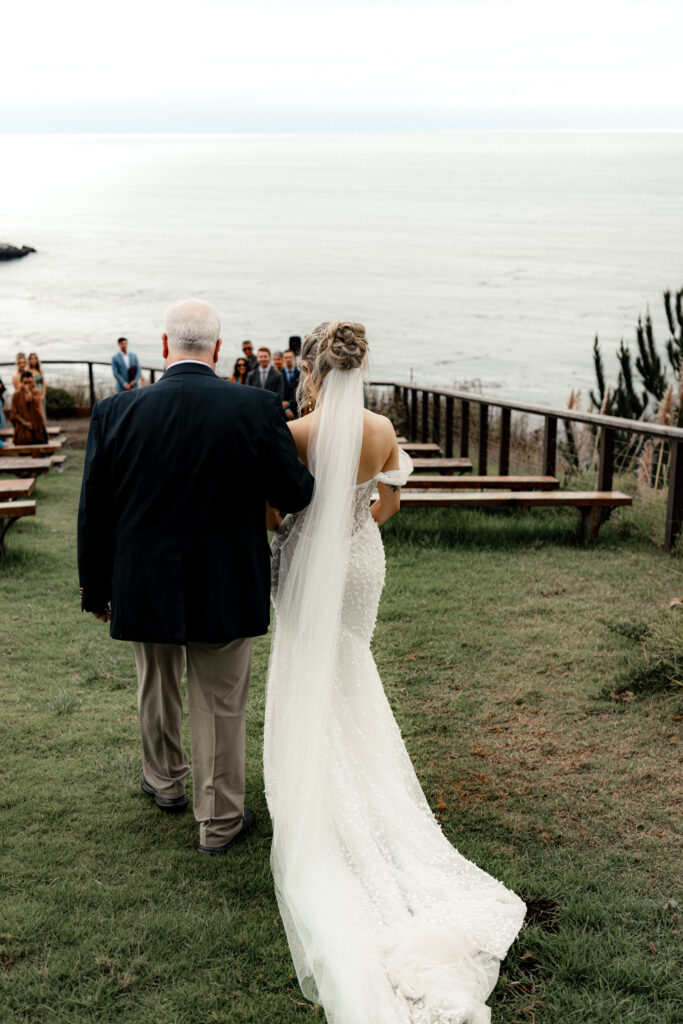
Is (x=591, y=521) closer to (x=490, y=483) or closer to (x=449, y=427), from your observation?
(x=490, y=483)

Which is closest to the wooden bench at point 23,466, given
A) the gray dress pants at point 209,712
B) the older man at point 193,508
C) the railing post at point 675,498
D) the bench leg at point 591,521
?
the bench leg at point 591,521

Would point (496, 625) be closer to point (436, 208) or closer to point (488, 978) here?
point (488, 978)

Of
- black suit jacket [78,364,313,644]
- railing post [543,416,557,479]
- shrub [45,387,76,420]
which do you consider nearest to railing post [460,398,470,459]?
railing post [543,416,557,479]

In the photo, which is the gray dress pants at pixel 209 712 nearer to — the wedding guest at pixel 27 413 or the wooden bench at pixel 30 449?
the wooden bench at pixel 30 449

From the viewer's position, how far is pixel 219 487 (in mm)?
3088

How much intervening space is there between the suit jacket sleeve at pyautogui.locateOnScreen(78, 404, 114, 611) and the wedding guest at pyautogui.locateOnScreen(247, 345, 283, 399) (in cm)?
895

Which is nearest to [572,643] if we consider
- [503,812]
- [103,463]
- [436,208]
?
[503,812]

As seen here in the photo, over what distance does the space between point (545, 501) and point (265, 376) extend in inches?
209

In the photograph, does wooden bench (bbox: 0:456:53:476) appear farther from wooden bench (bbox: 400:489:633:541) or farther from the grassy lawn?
wooden bench (bbox: 400:489:633:541)

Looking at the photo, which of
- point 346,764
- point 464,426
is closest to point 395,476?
point 346,764

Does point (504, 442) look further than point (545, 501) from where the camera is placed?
Yes

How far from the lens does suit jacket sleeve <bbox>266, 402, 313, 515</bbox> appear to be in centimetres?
311

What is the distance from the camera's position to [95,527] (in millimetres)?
3199

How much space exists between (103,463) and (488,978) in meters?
1.97
